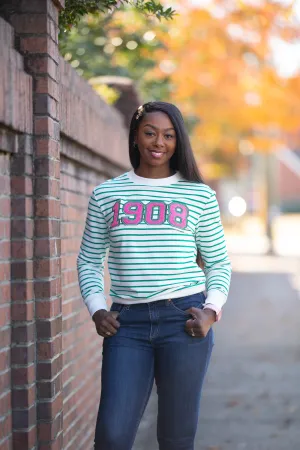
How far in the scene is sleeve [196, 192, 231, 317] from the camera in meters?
3.55

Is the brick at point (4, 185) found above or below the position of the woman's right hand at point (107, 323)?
above

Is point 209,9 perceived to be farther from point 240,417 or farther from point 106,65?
point 240,417

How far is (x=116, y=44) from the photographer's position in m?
9.17

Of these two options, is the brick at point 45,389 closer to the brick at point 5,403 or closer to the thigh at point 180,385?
the brick at point 5,403

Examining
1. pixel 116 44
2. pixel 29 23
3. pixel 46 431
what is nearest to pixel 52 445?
pixel 46 431

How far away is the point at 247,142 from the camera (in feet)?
76.6

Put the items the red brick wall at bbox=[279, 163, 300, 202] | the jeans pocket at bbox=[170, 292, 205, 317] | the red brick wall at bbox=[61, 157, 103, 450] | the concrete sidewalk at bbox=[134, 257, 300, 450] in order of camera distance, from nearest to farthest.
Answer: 1. the jeans pocket at bbox=[170, 292, 205, 317]
2. the red brick wall at bbox=[61, 157, 103, 450]
3. the concrete sidewalk at bbox=[134, 257, 300, 450]
4. the red brick wall at bbox=[279, 163, 300, 202]

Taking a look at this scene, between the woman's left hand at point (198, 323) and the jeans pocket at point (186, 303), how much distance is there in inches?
1.0

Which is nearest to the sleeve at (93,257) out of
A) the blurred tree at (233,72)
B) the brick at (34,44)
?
the brick at (34,44)

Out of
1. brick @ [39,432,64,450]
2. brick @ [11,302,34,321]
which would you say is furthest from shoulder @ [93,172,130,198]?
brick @ [39,432,64,450]

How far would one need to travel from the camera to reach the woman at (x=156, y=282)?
337 cm

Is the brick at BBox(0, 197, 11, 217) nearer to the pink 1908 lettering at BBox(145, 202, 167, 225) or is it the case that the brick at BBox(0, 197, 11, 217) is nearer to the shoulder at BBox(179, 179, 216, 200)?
the pink 1908 lettering at BBox(145, 202, 167, 225)

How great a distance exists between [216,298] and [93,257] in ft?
1.71

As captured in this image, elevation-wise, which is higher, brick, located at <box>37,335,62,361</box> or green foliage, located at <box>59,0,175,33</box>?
green foliage, located at <box>59,0,175,33</box>
